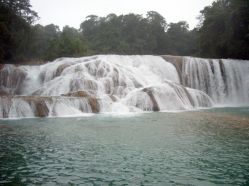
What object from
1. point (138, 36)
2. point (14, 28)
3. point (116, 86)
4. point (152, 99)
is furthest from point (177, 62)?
point (138, 36)

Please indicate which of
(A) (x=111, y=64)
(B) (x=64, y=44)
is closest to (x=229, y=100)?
(A) (x=111, y=64)

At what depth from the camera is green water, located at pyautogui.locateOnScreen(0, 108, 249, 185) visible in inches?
259

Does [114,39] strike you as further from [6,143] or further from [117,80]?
[6,143]

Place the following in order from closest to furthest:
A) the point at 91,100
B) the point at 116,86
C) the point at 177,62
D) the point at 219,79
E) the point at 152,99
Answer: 1. the point at 91,100
2. the point at 152,99
3. the point at 116,86
4. the point at 219,79
5. the point at 177,62

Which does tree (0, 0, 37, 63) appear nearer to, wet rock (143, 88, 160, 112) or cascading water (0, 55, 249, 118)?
cascading water (0, 55, 249, 118)

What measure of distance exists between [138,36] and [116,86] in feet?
97.2

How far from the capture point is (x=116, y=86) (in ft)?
72.2

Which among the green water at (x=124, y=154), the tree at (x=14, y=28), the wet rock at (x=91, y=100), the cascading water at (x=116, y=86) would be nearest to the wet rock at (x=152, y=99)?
the cascading water at (x=116, y=86)

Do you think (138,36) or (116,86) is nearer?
(116,86)

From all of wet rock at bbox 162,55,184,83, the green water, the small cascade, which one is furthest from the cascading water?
the green water

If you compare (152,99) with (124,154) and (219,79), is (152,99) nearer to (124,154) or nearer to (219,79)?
(219,79)

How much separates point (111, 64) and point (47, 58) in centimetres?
1105

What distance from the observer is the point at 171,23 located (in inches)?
2093

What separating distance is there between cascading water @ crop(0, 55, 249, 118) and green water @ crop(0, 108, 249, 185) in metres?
4.20
